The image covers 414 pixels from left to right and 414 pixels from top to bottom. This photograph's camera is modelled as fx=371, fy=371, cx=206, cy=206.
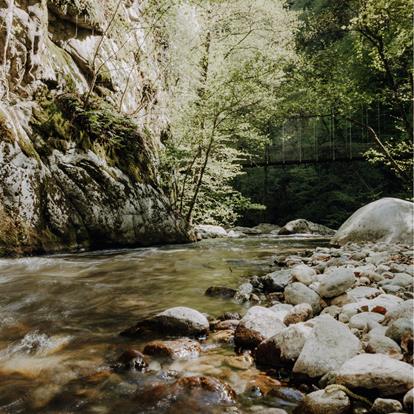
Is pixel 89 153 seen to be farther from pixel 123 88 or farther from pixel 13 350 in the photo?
pixel 13 350

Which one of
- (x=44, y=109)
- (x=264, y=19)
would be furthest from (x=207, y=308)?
(x=264, y=19)

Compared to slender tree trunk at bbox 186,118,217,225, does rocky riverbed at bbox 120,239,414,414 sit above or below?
below

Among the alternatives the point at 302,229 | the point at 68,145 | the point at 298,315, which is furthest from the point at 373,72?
the point at 298,315

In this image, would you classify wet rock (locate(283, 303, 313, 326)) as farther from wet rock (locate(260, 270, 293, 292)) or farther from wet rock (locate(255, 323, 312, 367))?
wet rock (locate(260, 270, 293, 292))

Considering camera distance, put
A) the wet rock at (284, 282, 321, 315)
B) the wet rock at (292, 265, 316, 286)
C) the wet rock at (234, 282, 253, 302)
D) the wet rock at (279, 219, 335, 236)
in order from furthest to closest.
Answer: the wet rock at (279, 219, 335, 236) → the wet rock at (292, 265, 316, 286) → the wet rock at (234, 282, 253, 302) → the wet rock at (284, 282, 321, 315)

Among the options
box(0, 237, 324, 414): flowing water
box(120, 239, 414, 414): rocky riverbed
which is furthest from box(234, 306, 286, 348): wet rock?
box(0, 237, 324, 414): flowing water

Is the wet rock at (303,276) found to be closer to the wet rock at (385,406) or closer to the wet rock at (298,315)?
the wet rock at (298,315)

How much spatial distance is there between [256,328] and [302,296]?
81 centimetres

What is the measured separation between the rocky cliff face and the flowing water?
88 centimetres

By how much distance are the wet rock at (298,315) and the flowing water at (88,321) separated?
0.52 meters

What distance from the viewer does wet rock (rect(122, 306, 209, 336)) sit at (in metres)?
2.52

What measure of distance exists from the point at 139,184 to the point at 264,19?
1022cm

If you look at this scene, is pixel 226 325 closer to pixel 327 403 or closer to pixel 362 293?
pixel 327 403

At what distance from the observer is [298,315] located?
2.61 meters
